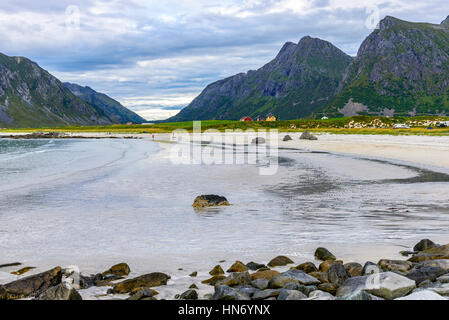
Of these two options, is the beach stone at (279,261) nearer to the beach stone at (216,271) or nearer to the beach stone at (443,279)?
the beach stone at (216,271)

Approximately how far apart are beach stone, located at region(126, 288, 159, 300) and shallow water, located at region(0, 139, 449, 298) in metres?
2.11

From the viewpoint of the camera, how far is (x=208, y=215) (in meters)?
18.7

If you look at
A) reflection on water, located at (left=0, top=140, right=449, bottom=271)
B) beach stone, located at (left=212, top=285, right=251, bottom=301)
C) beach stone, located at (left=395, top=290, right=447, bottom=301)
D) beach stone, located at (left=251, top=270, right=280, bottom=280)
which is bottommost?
reflection on water, located at (left=0, top=140, right=449, bottom=271)

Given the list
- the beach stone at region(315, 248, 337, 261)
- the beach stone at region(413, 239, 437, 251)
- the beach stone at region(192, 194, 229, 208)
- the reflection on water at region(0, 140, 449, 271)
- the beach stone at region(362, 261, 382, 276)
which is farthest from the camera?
the beach stone at region(192, 194, 229, 208)

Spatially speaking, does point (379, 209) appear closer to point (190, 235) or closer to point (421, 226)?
point (421, 226)

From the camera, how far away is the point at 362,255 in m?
11.8

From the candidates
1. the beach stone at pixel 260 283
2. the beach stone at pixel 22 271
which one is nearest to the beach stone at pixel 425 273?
the beach stone at pixel 260 283

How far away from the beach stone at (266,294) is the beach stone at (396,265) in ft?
10.0

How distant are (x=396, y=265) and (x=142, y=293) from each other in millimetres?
5811

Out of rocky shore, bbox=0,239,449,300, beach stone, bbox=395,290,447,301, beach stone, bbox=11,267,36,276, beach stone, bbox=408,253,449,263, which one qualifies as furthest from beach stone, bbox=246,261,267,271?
beach stone, bbox=11,267,36,276

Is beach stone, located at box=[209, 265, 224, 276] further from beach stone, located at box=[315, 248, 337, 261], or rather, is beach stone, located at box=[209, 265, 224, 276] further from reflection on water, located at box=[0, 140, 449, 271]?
beach stone, located at box=[315, 248, 337, 261]

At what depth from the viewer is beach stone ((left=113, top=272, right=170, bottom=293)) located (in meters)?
9.28
